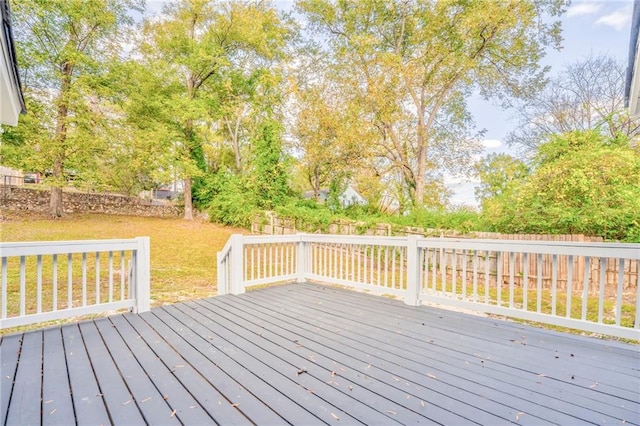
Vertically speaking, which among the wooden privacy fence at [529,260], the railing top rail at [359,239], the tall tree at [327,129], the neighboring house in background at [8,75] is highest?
the tall tree at [327,129]

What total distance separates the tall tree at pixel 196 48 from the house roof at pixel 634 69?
48.2 feet

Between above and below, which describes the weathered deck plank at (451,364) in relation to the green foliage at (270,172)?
below

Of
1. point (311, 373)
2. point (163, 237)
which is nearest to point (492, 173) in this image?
point (311, 373)

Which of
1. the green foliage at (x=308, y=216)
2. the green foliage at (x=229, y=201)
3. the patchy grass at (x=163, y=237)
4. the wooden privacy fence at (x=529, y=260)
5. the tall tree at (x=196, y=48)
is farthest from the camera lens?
the tall tree at (x=196, y=48)

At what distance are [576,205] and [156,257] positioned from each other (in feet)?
32.4

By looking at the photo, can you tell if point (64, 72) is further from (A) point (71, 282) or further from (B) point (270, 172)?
(A) point (71, 282)

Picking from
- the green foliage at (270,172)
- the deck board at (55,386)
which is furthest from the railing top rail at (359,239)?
the green foliage at (270,172)

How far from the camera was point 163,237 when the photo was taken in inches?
432

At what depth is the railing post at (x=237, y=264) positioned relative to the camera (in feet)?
14.6

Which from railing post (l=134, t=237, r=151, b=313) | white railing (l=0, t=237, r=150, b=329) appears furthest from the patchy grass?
Result: railing post (l=134, t=237, r=151, b=313)

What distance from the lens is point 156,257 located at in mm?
8398

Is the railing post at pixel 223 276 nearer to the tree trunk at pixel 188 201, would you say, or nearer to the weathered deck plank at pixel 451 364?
the weathered deck plank at pixel 451 364

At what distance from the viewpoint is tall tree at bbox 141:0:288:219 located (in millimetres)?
14273

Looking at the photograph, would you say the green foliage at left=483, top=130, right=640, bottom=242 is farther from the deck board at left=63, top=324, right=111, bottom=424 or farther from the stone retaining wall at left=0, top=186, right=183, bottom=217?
the stone retaining wall at left=0, top=186, right=183, bottom=217
